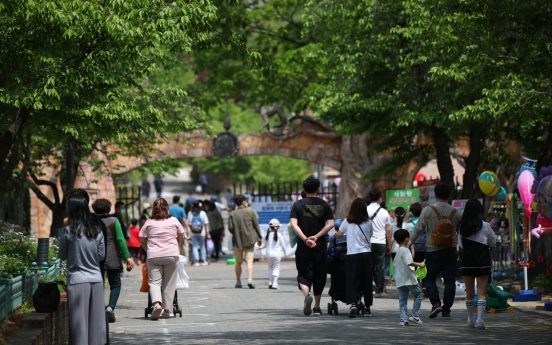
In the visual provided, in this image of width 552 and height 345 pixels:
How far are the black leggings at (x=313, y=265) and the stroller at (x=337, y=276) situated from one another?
0.28 metres

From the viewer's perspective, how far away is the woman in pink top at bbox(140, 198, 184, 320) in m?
14.2

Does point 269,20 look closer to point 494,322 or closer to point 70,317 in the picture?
point 494,322

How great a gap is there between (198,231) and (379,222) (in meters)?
12.9

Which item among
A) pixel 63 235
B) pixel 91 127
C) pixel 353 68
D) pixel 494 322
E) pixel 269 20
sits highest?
pixel 269 20

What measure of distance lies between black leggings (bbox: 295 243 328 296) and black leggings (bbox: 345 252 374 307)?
0.39 m

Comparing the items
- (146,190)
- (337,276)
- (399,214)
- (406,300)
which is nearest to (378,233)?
(399,214)

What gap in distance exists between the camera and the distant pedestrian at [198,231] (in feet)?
96.6

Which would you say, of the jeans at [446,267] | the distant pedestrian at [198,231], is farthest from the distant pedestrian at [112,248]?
the distant pedestrian at [198,231]

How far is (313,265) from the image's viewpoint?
574 inches

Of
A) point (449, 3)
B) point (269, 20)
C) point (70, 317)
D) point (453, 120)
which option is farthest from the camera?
point (269, 20)

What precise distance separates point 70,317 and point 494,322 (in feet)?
19.7

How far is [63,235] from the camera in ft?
30.9

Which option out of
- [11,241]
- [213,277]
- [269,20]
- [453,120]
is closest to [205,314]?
[11,241]

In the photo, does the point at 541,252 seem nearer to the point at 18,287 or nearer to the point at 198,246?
the point at 18,287
